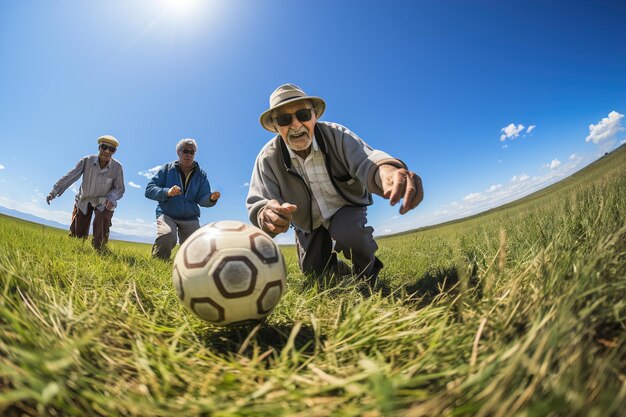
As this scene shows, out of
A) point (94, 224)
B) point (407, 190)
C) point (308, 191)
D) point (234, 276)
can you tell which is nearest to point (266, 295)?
point (234, 276)

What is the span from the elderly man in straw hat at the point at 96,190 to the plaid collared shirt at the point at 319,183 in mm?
6683

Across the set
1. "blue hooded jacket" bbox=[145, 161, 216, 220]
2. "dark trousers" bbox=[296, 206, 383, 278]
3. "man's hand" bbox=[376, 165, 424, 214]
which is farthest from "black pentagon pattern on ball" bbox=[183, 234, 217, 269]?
"blue hooded jacket" bbox=[145, 161, 216, 220]

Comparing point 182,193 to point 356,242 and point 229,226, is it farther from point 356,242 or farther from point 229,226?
point 229,226

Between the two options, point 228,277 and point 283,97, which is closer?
point 228,277

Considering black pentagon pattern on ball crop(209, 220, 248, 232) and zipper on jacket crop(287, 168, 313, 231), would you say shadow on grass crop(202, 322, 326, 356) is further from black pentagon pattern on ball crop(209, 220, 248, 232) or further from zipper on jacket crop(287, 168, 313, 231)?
zipper on jacket crop(287, 168, 313, 231)

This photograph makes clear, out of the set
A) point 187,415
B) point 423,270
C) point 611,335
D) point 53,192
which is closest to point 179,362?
point 187,415

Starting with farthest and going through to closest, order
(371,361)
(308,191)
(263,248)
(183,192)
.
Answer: (183,192)
(308,191)
(263,248)
(371,361)

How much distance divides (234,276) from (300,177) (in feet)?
10.6

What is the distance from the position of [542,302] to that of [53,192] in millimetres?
11306

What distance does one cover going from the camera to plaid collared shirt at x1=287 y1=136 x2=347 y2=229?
197 inches

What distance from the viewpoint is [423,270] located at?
515cm

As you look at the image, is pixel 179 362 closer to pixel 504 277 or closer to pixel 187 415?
pixel 187 415

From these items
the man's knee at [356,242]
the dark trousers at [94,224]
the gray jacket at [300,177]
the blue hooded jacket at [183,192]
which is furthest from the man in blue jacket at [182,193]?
the man's knee at [356,242]

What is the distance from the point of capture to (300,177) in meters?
5.18
